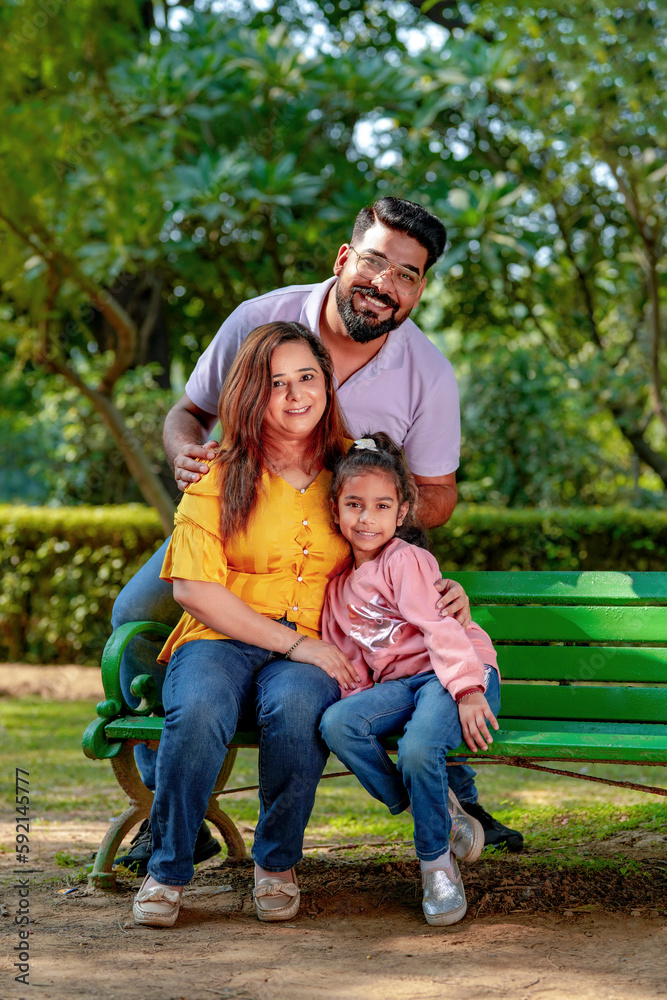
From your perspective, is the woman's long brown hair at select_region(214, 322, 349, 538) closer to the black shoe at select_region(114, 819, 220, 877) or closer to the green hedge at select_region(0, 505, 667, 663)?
the black shoe at select_region(114, 819, 220, 877)

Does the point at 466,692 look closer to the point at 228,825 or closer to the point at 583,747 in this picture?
the point at 583,747

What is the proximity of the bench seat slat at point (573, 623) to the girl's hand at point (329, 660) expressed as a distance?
619 millimetres

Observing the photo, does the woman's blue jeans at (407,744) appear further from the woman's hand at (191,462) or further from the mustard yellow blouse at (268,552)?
the woman's hand at (191,462)

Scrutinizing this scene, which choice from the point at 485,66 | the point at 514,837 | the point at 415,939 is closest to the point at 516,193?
the point at 485,66

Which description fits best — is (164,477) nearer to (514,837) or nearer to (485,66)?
(485,66)

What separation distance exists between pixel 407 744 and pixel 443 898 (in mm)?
443

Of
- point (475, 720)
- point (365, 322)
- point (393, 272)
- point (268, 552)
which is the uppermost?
point (393, 272)

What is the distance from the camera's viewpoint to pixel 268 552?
3.01 m

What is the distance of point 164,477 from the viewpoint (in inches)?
372

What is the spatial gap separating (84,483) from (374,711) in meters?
8.00

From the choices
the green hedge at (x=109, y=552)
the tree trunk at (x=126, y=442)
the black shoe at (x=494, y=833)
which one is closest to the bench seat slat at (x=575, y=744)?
the black shoe at (x=494, y=833)

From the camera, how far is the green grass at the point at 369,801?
3.84 metres

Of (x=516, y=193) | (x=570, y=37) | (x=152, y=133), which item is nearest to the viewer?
(x=570, y=37)

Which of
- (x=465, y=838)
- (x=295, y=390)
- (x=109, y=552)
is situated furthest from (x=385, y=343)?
(x=109, y=552)
